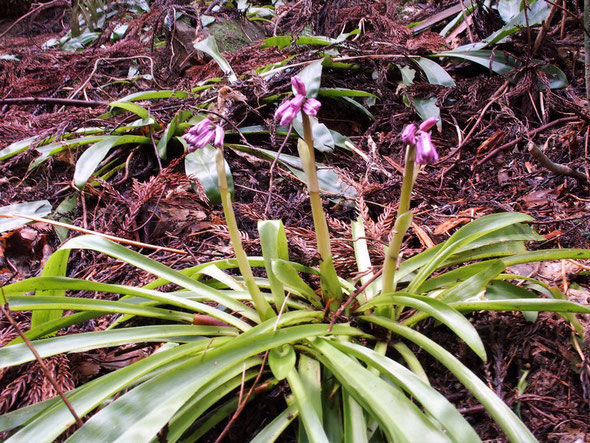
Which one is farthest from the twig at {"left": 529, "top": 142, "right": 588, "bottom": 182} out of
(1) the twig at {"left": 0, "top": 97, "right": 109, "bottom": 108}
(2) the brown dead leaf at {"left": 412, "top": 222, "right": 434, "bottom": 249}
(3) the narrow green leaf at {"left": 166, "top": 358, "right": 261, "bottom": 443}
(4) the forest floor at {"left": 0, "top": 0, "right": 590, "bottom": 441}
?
(1) the twig at {"left": 0, "top": 97, "right": 109, "bottom": 108}

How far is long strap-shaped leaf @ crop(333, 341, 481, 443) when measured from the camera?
2.20 feet

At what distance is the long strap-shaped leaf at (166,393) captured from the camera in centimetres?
72

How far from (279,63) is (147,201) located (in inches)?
45.3

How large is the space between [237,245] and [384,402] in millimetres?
414

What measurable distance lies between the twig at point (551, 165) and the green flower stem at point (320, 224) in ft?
1.84

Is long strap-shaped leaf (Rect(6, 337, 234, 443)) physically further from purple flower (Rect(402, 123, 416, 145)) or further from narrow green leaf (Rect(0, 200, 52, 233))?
narrow green leaf (Rect(0, 200, 52, 233))

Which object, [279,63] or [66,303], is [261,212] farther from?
[279,63]

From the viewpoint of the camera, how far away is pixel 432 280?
107cm

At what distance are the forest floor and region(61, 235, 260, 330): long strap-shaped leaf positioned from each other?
0.21 m

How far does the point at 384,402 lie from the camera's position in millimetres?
716

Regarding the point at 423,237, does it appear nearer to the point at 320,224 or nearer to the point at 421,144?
the point at 320,224

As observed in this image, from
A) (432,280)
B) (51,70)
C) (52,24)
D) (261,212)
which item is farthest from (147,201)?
(52,24)

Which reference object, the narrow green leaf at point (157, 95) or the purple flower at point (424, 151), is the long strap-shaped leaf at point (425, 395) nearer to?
the purple flower at point (424, 151)

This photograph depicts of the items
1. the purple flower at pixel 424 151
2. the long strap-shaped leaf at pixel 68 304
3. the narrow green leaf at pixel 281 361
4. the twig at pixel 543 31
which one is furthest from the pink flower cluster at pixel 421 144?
the twig at pixel 543 31
